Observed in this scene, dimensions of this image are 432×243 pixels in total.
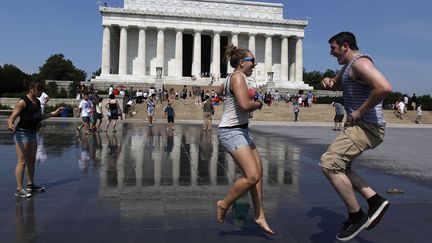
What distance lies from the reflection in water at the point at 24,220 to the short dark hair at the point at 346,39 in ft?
Result: 13.0

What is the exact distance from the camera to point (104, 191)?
7.46 metres

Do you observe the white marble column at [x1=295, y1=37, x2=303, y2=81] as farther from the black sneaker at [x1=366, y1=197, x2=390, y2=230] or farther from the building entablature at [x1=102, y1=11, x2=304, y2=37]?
the black sneaker at [x1=366, y1=197, x2=390, y2=230]

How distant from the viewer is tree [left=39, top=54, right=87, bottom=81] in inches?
4328

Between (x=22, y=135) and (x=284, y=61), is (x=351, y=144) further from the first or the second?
(x=284, y=61)

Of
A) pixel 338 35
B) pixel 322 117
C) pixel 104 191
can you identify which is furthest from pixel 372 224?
pixel 322 117

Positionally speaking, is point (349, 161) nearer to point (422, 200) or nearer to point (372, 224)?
point (372, 224)

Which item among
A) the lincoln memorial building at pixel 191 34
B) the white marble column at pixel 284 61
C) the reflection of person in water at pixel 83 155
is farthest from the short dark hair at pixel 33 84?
the white marble column at pixel 284 61

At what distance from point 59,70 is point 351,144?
113234mm

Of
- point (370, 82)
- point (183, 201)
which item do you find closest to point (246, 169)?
point (370, 82)

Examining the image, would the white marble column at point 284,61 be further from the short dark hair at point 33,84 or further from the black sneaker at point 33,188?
the black sneaker at point 33,188

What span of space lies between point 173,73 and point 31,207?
6900 centimetres

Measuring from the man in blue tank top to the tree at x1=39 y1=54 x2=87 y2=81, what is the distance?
108957 mm

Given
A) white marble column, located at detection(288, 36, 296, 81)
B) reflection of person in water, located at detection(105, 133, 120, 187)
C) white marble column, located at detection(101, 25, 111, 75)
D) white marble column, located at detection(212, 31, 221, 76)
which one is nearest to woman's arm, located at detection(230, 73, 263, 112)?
reflection of person in water, located at detection(105, 133, 120, 187)

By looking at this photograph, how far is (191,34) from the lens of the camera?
253ft
